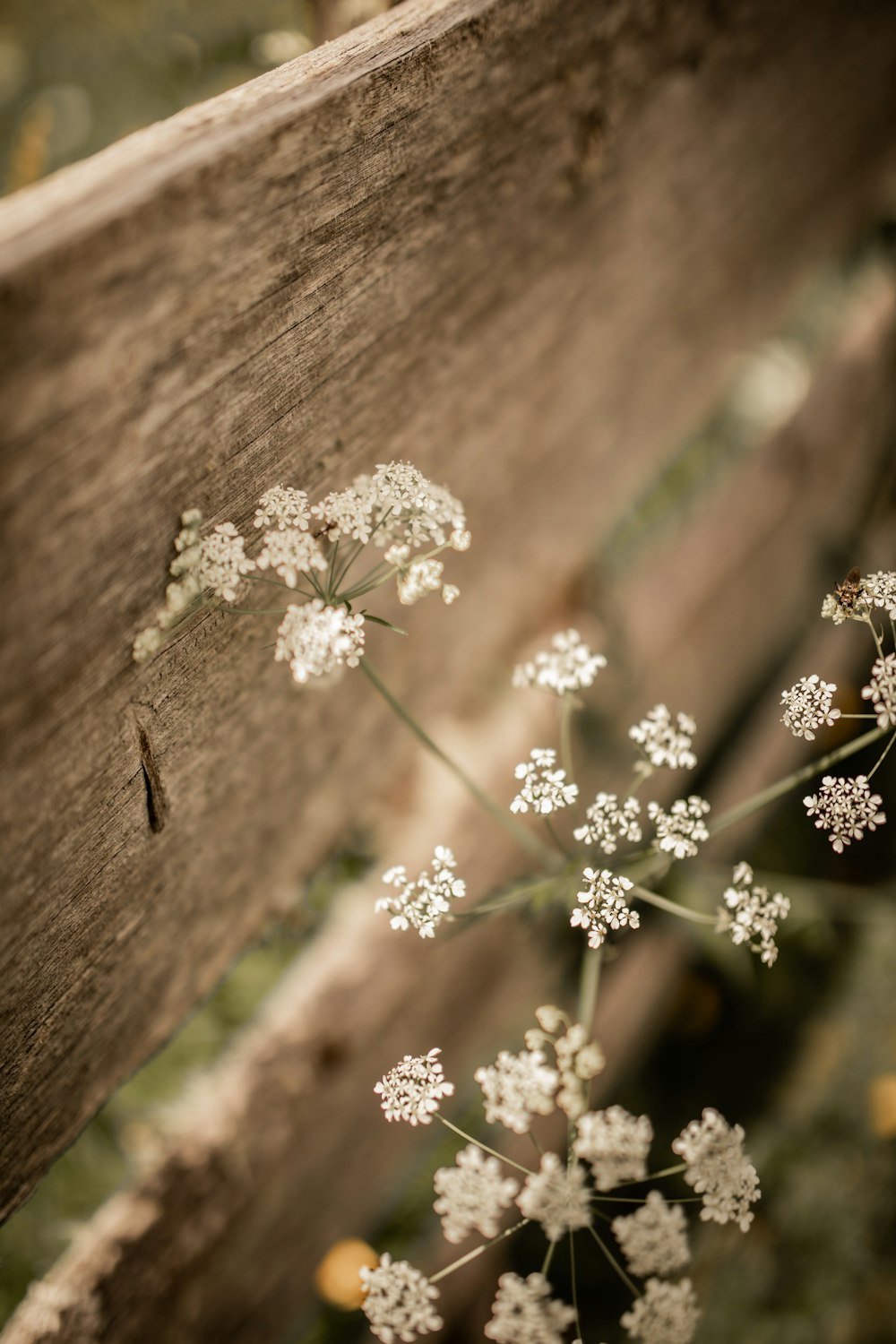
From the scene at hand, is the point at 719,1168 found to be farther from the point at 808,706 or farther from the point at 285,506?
the point at 285,506

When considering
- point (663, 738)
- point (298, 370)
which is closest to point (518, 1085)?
point (663, 738)

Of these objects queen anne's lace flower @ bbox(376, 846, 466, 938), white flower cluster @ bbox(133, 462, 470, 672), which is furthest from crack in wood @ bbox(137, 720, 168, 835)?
queen anne's lace flower @ bbox(376, 846, 466, 938)

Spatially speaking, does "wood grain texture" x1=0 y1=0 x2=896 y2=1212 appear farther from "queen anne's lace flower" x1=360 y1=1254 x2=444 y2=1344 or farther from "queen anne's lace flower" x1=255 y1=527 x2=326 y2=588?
"queen anne's lace flower" x1=360 y1=1254 x2=444 y2=1344

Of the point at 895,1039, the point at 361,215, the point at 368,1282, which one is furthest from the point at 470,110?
the point at 895,1039

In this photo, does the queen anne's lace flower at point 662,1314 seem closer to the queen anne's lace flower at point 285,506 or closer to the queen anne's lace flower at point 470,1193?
the queen anne's lace flower at point 470,1193

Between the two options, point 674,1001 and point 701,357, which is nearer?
point 701,357

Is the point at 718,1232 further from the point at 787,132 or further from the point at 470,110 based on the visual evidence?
the point at 787,132
